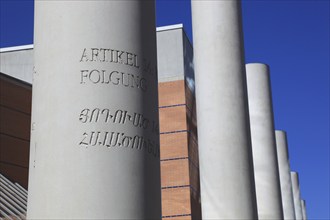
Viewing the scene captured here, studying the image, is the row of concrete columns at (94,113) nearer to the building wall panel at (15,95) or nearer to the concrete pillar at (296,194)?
the building wall panel at (15,95)

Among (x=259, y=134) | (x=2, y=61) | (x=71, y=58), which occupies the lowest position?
(x=71, y=58)

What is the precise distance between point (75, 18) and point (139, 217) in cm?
198

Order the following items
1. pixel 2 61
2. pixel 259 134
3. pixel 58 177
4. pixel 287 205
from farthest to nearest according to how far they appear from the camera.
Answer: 1. pixel 2 61
2. pixel 287 205
3. pixel 259 134
4. pixel 58 177

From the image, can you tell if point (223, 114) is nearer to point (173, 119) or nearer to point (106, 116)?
point (106, 116)

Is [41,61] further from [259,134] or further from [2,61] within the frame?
[2,61]

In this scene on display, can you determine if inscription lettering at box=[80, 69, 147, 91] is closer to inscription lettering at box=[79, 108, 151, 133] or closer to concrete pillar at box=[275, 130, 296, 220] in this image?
inscription lettering at box=[79, 108, 151, 133]

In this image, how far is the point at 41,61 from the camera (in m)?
5.43

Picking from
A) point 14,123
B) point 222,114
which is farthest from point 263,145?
point 222,114

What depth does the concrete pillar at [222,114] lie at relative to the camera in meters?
13.9

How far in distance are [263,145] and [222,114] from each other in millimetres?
14306

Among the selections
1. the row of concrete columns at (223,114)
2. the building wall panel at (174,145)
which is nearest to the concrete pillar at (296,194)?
the building wall panel at (174,145)

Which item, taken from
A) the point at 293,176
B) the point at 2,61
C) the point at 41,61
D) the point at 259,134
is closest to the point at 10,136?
the point at 259,134

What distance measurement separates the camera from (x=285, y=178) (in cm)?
4100

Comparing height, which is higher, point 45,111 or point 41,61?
point 41,61
